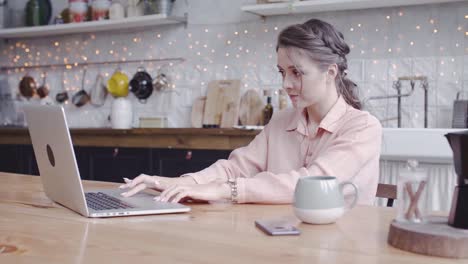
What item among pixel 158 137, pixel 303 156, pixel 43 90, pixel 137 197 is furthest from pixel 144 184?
pixel 43 90

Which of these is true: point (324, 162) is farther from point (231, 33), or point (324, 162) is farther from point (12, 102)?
point (12, 102)

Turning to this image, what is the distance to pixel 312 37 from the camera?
194 centimetres

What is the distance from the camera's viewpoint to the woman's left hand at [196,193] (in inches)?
61.5

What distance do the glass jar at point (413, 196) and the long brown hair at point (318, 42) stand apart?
85 cm

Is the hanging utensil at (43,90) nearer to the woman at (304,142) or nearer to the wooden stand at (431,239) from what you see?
the woman at (304,142)

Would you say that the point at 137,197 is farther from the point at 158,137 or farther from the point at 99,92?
the point at 99,92

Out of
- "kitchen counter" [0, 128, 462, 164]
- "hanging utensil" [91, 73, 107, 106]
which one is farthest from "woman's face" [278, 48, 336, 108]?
"hanging utensil" [91, 73, 107, 106]

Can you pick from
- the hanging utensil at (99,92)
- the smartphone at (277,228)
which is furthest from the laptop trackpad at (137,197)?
the hanging utensil at (99,92)

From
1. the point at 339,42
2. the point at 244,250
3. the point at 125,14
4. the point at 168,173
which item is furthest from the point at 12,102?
the point at 244,250

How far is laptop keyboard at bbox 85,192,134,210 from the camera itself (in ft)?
4.78

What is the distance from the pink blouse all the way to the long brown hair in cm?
13

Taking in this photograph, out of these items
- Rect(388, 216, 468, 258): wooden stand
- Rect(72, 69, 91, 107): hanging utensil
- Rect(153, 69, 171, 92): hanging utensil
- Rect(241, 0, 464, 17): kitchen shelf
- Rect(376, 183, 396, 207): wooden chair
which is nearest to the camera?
Rect(388, 216, 468, 258): wooden stand

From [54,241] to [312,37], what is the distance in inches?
43.2

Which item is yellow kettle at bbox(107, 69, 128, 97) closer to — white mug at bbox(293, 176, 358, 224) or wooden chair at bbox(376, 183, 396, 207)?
wooden chair at bbox(376, 183, 396, 207)
